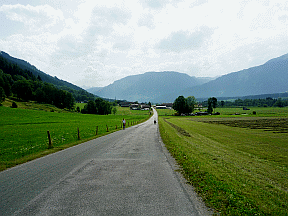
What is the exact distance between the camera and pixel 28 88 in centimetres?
12069

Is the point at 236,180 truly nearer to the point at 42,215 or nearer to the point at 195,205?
the point at 195,205

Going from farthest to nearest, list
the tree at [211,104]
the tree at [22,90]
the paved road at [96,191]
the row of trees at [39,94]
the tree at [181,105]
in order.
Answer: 1. the tree at [211,104]
2. the tree at [181,105]
3. the row of trees at [39,94]
4. the tree at [22,90]
5. the paved road at [96,191]

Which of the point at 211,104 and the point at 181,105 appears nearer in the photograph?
the point at 181,105

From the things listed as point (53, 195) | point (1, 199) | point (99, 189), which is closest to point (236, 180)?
point (99, 189)

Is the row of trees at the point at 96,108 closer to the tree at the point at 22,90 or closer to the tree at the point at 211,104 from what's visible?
the tree at the point at 22,90

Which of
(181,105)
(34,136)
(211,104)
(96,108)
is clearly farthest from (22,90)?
(211,104)

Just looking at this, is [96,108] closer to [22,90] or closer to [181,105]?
[22,90]

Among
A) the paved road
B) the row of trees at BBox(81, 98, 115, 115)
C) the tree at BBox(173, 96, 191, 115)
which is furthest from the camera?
the row of trees at BBox(81, 98, 115, 115)

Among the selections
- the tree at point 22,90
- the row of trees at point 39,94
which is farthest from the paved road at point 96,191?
the tree at point 22,90

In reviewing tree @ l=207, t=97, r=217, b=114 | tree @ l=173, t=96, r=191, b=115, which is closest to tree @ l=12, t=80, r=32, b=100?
tree @ l=173, t=96, r=191, b=115

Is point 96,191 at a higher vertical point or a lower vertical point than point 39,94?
lower

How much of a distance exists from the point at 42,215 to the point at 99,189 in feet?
6.01

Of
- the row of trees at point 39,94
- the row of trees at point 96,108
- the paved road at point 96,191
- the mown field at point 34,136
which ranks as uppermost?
the row of trees at point 39,94

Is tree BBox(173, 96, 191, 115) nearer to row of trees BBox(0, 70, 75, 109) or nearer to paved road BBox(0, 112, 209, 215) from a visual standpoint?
row of trees BBox(0, 70, 75, 109)
